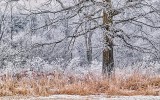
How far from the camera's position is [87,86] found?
28.9 ft

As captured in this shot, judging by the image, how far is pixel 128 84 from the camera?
942 centimetres

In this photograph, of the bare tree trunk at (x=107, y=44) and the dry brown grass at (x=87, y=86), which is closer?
the dry brown grass at (x=87, y=86)

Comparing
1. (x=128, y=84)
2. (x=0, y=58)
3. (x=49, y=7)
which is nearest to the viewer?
(x=128, y=84)

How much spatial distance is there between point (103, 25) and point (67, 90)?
7361 millimetres

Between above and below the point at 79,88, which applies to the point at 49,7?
above

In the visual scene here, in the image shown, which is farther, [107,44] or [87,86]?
[107,44]

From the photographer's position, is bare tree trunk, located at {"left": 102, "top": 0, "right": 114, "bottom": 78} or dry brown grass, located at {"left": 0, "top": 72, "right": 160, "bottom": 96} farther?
bare tree trunk, located at {"left": 102, "top": 0, "right": 114, "bottom": 78}

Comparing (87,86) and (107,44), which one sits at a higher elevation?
(107,44)

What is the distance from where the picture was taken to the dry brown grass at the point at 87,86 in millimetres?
8577

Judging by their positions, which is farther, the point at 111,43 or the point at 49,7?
the point at 49,7

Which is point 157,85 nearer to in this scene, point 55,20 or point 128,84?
point 128,84

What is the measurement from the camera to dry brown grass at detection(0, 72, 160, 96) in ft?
28.1

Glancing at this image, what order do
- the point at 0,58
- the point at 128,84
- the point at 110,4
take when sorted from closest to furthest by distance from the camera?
the point at 128,84
the point at 110,4
the point at 0,58

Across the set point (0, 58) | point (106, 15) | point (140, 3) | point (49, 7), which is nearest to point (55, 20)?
point (49, 7)
